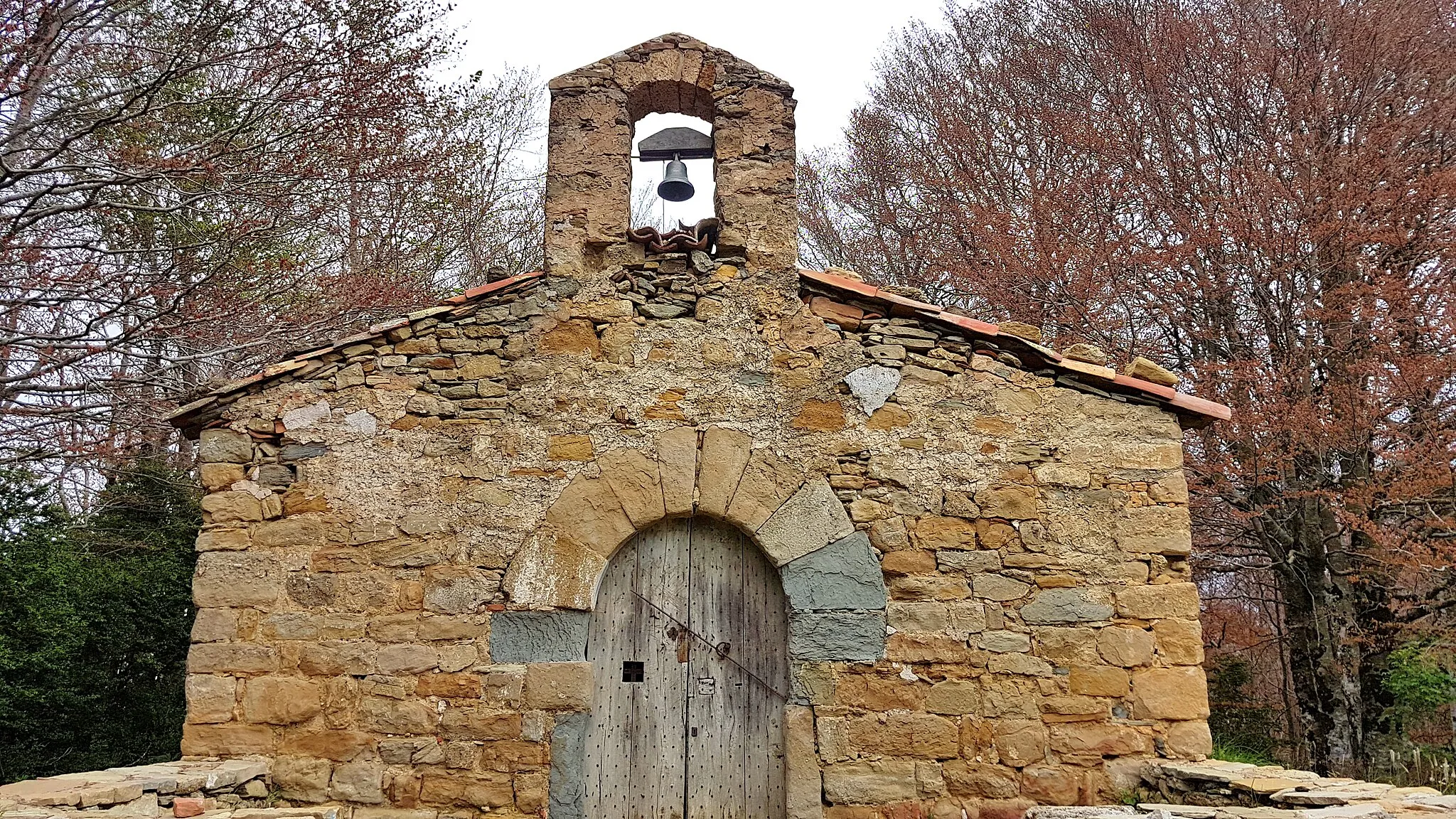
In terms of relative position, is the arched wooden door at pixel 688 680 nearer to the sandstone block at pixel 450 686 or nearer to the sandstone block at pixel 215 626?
the sandstone block at pixel 450 686

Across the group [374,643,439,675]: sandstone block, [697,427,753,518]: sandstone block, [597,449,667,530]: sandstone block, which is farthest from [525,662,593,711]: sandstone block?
[697,427,753,518]: sandstone block

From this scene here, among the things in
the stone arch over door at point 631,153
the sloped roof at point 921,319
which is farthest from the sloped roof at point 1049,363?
the stone arch over door at point 631,153

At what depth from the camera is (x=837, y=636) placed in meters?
5.01

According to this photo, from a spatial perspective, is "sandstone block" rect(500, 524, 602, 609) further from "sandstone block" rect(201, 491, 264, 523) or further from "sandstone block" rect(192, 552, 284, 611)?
"sandstone block" rect(201, 491, 264, 523)

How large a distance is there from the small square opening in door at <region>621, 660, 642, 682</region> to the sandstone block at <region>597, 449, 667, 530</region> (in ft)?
2.51

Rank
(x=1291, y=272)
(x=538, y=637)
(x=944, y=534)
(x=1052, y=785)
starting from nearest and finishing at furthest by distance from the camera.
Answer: (x=1052, y=785)
(x=538, y=637)
(x=944, y=534)
(x=1291, y=272)

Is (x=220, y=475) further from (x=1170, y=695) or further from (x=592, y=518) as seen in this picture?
(x=1170, y=695)

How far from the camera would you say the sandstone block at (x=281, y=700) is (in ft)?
16.2

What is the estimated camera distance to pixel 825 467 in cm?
A: 523

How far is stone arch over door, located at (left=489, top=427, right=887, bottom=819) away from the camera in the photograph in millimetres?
4906

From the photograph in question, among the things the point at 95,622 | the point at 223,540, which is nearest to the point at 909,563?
the point at 223,540

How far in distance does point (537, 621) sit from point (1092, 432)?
324 cm

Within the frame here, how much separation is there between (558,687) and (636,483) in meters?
1.15

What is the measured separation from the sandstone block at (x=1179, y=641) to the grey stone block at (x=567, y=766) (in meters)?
3.06
